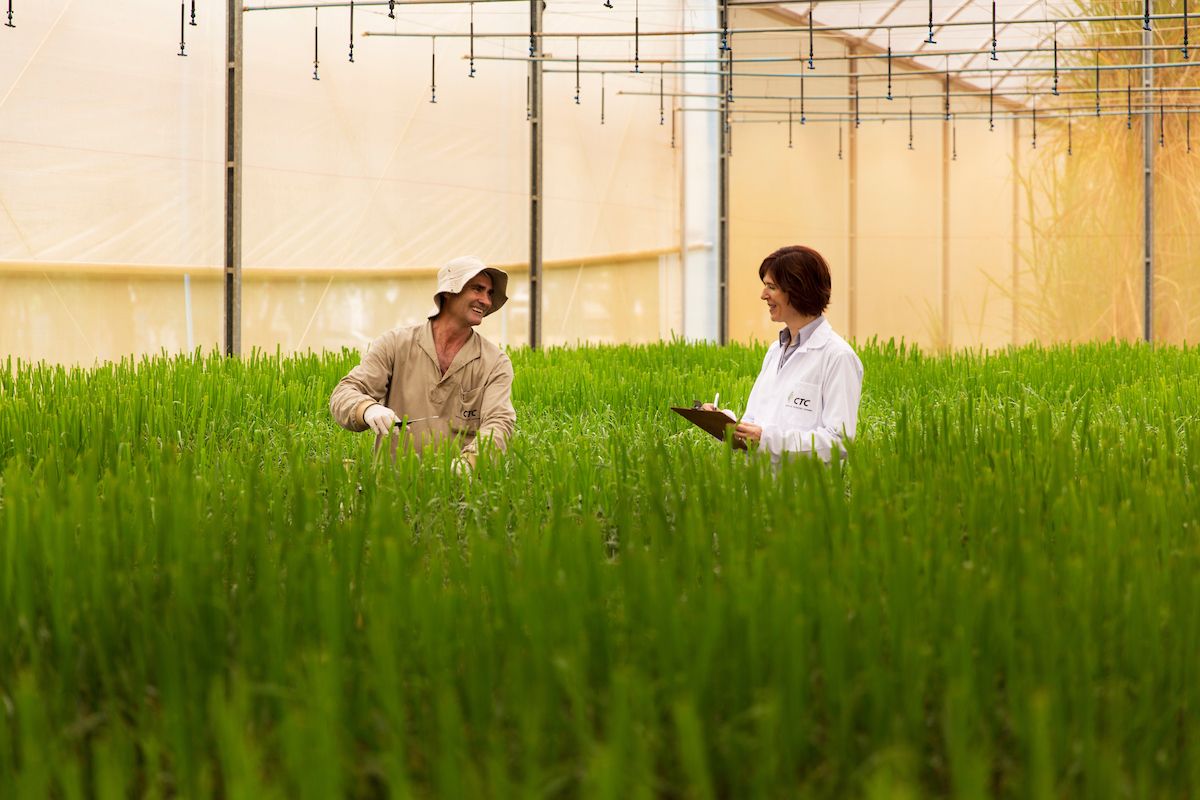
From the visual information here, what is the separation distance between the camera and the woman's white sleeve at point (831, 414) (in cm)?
325

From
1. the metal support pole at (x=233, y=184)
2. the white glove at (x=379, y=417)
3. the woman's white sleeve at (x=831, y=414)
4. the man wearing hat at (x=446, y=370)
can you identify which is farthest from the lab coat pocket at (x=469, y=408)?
the metal support pole at (x=233, y=184)

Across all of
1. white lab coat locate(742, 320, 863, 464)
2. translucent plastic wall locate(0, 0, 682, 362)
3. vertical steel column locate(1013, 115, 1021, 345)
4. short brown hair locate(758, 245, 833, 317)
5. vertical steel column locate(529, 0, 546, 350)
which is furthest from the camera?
vertical steel column locate(1013, 115, 1021, 345)

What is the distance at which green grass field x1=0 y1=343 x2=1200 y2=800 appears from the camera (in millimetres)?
1186

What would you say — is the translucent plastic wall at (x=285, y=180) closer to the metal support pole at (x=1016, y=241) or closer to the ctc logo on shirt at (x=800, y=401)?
the metal support pole at (x=1016, y=241)

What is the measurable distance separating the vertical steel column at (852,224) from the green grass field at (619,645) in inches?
449

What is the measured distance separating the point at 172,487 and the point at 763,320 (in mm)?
11698

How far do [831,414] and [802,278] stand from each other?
370 mm

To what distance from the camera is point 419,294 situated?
977 centimetres

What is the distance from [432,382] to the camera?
152 inches

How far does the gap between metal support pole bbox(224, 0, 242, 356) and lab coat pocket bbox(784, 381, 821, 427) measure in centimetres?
563

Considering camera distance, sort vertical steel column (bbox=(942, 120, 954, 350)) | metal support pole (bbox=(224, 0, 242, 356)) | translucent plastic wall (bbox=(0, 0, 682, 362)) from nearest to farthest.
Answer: translucent plastic wall (bbox=(0, 0, 682, 362)) → metal support pole (bbox=(224, 0, 242, 356)) → vertical steel column (bbox=(942, 120, 954, 350))

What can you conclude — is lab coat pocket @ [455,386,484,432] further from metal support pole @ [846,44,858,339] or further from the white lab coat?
metal support pole @ [846,44,858,339]

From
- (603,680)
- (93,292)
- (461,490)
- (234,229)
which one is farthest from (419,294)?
(603,680)

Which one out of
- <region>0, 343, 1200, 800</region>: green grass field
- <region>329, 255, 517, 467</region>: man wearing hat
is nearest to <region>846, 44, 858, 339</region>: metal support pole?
<region>329, 255, 517, 467</region>: man wearing hat
